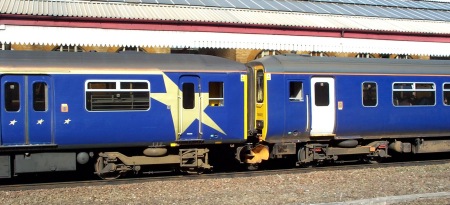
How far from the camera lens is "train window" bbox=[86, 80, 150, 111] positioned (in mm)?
10727

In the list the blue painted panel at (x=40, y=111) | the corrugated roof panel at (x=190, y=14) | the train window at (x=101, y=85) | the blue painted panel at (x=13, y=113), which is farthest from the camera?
the corrugated roof panel at (x=190, y=14)

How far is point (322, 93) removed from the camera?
12609mm

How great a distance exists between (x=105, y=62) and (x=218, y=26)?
6351 millimetres

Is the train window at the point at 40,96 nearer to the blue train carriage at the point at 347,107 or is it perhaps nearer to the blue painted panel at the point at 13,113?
the blue painted panel at the point at 13,113

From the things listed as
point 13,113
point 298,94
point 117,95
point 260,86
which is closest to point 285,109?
point 298,94

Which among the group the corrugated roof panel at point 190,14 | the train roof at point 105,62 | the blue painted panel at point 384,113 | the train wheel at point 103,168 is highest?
the corrugated roof panel at point 190,14

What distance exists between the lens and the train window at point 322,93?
1255 cm

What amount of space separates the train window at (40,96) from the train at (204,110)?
0.8 inches

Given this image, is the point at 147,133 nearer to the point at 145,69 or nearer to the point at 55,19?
the point at 145,69

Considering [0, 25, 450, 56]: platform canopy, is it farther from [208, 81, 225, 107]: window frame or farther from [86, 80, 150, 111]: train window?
[86, 80, 150, 111]: train window

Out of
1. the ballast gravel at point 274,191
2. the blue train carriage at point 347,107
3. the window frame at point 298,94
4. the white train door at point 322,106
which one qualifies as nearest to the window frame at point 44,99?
the ballast gravel at point 274,191

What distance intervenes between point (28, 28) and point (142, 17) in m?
3.38

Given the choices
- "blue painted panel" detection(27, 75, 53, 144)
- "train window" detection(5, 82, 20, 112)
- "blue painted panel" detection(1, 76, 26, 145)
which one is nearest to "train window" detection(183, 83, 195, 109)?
"blue painted panel" detection(27, 75, 53, 144)

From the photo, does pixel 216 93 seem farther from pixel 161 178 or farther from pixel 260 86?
pixel 161 178
